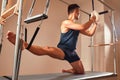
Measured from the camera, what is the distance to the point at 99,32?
3.84 meters

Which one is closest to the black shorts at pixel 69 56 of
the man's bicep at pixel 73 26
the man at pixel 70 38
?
the man at pixel 70 38

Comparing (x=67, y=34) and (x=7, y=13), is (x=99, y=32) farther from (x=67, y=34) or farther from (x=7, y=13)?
(x=7, y=13)

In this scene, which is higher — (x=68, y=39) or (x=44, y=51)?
(x=68, y=39)

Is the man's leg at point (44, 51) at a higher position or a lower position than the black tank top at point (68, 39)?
lower

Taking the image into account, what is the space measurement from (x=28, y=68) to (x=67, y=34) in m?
1.17

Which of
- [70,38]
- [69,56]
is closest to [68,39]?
[70,38]

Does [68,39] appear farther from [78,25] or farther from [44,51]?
[44,51]

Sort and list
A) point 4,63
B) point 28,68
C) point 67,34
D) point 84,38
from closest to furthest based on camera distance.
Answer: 1. point 67,34
2. point 4,63
3. point 28,68
4. point 84,38

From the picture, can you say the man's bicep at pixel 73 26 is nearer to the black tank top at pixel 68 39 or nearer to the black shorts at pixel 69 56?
the black tank top at pixel 68 39

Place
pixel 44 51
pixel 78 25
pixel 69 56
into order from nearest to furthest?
pixel 44 51 < pixel 78 25 < pixel 69 56

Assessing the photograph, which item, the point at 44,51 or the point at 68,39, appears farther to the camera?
the point at 68,39

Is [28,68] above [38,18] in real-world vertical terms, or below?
below

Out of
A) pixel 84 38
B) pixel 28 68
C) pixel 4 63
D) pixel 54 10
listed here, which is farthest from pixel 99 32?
pixel 4 63

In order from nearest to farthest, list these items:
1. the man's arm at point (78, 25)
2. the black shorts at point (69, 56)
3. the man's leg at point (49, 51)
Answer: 1. the man's leg at point (49, 51)
2. the man's arm at point (78, 25)
3. the black shorts at point (69, 56)
